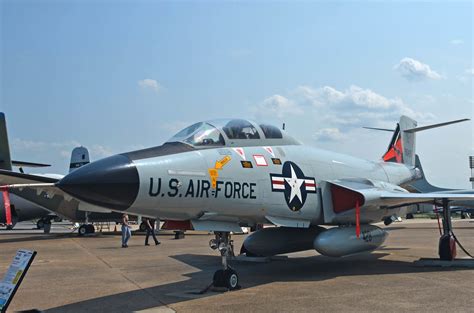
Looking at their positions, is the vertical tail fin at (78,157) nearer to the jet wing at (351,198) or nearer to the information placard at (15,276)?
the jet wing at (351,198)

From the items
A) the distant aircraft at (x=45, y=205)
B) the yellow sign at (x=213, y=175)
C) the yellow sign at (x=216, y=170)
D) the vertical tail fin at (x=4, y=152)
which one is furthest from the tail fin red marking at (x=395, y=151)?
the vertical tail fin at (x=4, y=152)

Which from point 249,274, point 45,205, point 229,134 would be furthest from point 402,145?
point 45,205

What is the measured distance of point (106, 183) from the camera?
588 centimetres

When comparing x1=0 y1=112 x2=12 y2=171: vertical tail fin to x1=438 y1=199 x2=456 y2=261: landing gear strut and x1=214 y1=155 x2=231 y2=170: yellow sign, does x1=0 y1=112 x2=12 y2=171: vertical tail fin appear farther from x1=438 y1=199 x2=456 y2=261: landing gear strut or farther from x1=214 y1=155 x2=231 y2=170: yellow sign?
x1=438 y1=199 x2=456 y2=261: landing gear strut

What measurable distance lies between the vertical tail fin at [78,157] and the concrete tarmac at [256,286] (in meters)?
16.1

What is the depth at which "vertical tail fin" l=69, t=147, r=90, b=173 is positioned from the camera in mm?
28798

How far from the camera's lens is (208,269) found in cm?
1054


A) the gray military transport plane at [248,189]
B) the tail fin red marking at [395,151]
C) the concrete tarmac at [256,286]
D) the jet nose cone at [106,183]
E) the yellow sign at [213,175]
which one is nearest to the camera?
the jet nose cone at [106,183]

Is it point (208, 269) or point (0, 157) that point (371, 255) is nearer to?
point (208, 269)

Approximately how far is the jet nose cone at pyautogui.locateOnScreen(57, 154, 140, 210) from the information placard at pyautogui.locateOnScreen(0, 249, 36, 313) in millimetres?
897

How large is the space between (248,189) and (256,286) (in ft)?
5.60

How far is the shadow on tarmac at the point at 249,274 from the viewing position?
6945 mm

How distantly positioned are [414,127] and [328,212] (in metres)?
8.03

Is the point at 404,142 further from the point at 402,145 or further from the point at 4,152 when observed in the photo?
the point at 4,152
